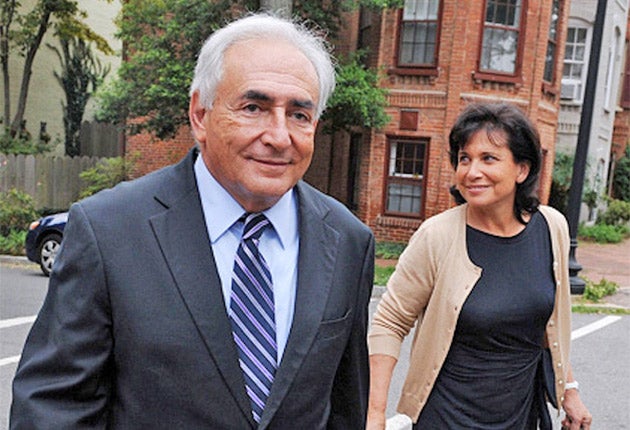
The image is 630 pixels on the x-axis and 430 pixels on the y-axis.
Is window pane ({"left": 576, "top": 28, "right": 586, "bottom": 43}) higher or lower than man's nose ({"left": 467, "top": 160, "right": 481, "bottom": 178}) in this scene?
higher

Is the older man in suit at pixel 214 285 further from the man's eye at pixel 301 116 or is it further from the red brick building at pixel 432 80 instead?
the red brick building at pixel 432 80

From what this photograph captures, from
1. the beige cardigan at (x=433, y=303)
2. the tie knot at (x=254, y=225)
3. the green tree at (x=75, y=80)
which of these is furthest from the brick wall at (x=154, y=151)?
the tie knot at (x=254, y=225)

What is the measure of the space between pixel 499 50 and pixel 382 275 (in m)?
6.43

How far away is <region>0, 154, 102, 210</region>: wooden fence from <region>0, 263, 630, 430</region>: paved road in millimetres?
5735

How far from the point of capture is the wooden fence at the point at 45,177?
15602mm

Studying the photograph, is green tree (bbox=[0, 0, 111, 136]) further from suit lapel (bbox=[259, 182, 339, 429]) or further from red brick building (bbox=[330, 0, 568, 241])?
suit lapel (bbox=[259, 182, 339, 429])

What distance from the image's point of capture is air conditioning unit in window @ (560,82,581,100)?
20.8 m

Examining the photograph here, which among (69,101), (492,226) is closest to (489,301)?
(492,226)

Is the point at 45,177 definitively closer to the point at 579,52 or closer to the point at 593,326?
the point at 593,326

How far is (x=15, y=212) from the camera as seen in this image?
1356cm

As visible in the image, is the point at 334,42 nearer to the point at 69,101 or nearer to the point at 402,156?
the point at 402,156

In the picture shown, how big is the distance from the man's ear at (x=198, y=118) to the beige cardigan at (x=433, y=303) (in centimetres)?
123

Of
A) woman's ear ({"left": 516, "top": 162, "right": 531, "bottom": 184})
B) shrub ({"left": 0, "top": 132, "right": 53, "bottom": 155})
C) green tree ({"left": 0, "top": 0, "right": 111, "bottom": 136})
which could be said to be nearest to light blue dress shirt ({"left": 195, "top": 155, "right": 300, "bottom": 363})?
woman's ear ({"left": 516, "top": 162, "right": 531, "bottom": 184})

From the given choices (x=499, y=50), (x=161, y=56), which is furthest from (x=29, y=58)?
(x=499, y=50)
